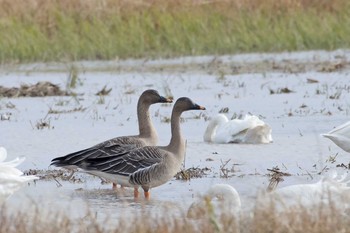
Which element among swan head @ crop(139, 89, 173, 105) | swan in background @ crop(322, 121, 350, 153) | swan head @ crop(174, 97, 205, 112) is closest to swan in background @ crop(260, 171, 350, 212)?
swan in background @ crop(322, 121, 350, 153)

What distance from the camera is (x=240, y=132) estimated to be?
36.6 ft

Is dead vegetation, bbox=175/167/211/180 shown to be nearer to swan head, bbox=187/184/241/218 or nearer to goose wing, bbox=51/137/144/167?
goose wing, bbox=51/137/144/167

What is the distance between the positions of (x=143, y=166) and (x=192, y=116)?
4630mm

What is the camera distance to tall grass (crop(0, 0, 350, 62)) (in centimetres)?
2073

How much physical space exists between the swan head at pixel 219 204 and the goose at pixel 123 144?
2.06 m

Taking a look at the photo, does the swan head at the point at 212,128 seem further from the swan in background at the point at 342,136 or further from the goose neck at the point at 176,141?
the swan in background at the point at 342,136

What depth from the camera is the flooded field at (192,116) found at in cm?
894

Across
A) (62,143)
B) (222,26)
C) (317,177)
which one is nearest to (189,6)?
(222,26)

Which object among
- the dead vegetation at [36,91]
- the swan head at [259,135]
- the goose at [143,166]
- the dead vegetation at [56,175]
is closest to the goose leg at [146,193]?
the goose at [143,166]

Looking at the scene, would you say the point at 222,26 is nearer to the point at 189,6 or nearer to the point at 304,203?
the point at 189,6

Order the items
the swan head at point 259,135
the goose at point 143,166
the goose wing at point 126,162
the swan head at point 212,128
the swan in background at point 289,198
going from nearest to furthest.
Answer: the swan in background at point 289,198
the goose at point 143,166
the goose wing at point 126,162
the swan head at point 259,135
the swan head at point 212,128

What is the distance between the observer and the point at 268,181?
29.5ft

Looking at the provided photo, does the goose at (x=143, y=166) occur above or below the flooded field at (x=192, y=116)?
below

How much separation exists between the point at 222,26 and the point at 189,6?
4.46ft
